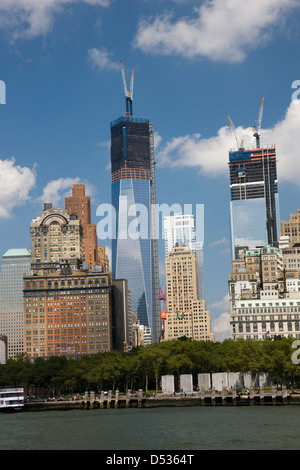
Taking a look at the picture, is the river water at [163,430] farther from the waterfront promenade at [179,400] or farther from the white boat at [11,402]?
the white boat at [11,402]

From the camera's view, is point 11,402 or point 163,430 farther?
point 11,402

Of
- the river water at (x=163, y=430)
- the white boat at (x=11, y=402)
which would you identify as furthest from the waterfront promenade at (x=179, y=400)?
the river water at (x=163, y=430)

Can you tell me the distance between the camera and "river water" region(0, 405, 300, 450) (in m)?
102

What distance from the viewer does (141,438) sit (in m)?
110

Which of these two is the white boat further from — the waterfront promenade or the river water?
the river water

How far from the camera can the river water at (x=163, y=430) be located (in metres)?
102

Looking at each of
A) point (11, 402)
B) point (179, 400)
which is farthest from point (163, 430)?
point (11, 402)

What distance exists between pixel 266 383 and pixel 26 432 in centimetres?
7929

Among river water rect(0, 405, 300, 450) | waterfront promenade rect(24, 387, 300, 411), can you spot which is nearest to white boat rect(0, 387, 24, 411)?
waterfront promenade rect(24, 387, 300, 411)

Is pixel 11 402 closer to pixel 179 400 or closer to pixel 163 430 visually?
pixel 179 400

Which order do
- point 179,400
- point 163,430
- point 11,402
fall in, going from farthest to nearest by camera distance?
point 11,402
point 179,400
point 163,430

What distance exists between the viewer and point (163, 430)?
120 metres
